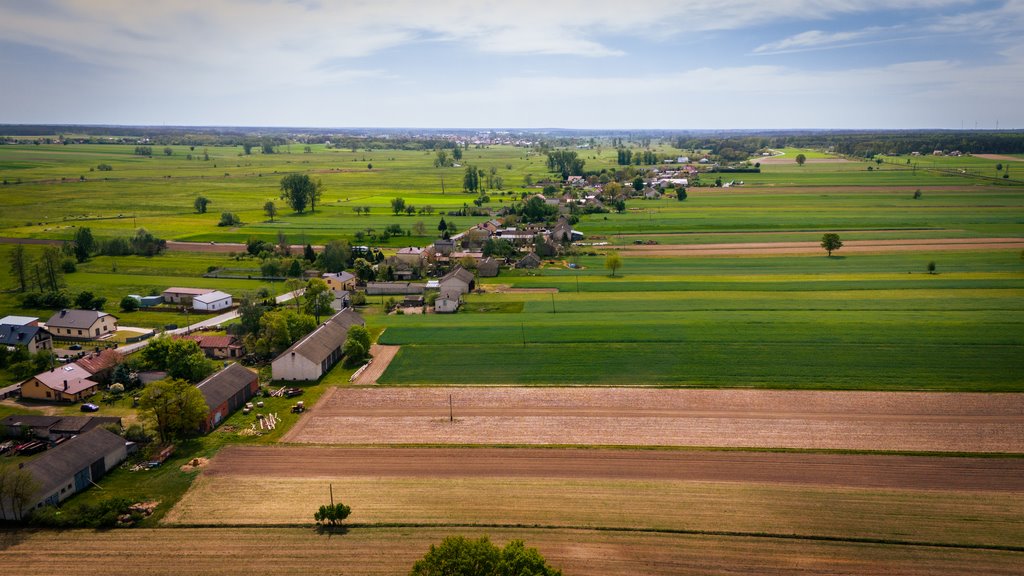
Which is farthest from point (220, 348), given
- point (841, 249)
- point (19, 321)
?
point (841, 249)

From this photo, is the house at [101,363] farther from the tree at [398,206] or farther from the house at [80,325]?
the tree at [398,206]

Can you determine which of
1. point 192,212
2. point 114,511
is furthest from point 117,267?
point 114,511

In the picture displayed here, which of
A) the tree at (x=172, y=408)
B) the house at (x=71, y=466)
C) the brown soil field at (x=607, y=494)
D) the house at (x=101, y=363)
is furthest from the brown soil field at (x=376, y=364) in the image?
the house at (x=101, y=363)

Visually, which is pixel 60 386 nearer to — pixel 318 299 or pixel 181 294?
pixel 318 299

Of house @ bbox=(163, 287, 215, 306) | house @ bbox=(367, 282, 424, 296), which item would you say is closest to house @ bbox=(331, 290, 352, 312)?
house @ bbox=(367, 282, 424, 296)

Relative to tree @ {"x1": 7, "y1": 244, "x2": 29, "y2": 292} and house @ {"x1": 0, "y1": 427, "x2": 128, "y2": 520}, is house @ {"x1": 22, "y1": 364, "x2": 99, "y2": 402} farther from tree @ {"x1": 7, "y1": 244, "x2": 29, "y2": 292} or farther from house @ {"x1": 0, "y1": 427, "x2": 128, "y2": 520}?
tree @ {"x1": 7, "y1": 244, "x2": 29, "y2": 292}
